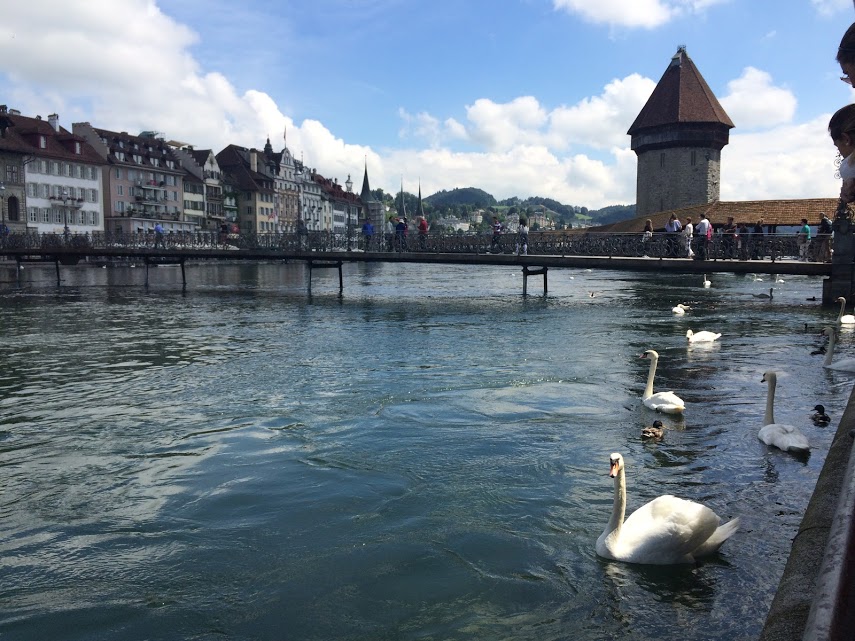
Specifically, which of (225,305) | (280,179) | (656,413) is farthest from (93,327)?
(280,179)

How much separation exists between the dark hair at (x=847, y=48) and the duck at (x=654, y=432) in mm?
7502

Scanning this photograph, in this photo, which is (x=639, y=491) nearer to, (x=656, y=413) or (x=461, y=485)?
(x=461, y=485)

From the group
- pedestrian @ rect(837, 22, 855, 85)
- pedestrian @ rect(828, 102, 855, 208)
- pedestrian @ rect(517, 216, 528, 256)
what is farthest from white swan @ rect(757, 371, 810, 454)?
pedestrian @ rect(517, 216, 528, 256)

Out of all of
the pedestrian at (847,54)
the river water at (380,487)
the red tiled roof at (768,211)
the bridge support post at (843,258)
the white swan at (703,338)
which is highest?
the red tiled roof at (768,211)

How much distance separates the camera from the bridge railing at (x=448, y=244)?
32.2 metres

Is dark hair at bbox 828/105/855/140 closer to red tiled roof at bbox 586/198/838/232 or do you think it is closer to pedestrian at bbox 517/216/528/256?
pedestrian at bbox 517/216/528/256

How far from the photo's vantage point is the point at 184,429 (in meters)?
11.5

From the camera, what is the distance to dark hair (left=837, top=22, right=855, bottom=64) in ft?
10.9

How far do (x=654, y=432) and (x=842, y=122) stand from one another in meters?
7.19

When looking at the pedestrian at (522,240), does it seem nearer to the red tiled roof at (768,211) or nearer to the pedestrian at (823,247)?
the pedestrian at (823,247)

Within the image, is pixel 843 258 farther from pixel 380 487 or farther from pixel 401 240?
pixel 380 487

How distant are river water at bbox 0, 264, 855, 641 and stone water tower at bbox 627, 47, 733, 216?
56.9 meters

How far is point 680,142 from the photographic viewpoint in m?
73.9

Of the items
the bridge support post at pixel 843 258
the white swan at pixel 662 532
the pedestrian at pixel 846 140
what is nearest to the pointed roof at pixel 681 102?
the bridge support post at pixel 843 258
